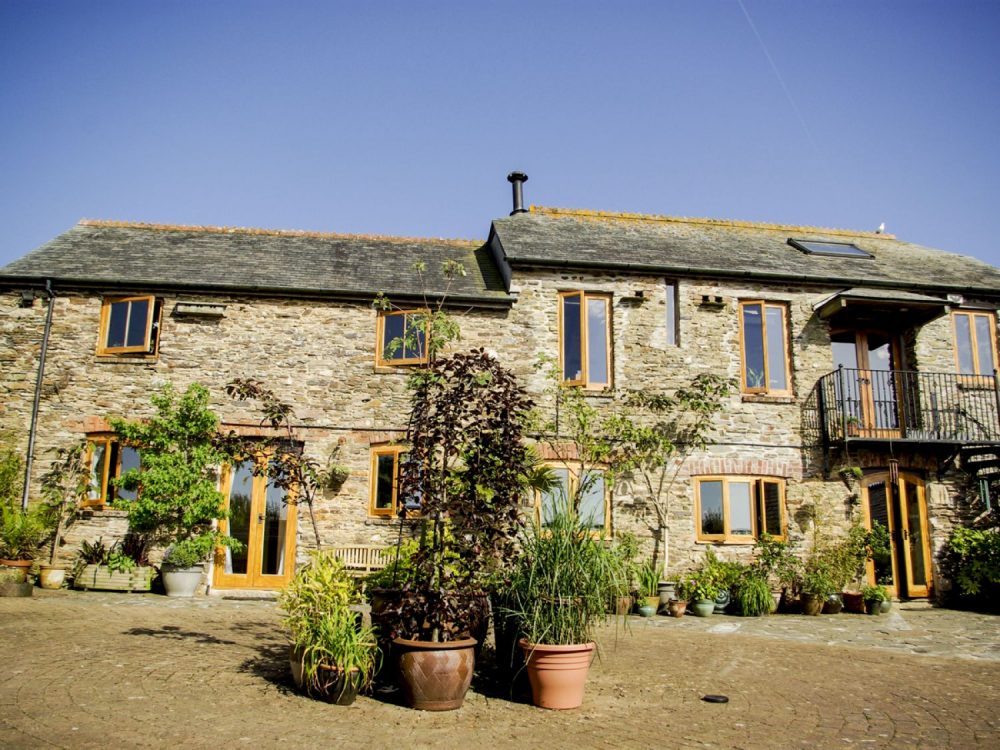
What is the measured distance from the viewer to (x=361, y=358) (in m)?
13.6

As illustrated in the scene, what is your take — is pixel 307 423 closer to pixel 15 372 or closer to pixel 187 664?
pixel 15 372

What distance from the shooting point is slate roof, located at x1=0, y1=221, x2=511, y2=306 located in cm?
1357

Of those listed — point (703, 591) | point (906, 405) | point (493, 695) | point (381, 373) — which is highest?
point (381, 373)

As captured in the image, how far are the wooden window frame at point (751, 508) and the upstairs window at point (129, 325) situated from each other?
9.95 meters

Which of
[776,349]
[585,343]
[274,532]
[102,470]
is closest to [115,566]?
[102,470]

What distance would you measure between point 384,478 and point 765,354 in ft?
24.5

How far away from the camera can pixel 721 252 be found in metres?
15.8

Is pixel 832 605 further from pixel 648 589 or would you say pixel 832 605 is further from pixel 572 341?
pixel 572 341

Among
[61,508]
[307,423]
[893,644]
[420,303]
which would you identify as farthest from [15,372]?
[893,644]

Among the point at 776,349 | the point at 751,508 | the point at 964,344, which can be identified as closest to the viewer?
the point at 751,508

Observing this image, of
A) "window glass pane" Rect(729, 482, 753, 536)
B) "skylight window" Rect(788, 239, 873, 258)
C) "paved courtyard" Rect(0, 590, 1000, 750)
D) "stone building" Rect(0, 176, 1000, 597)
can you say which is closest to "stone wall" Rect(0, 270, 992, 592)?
"stone building" Rect(0, 176, 1000, 597)

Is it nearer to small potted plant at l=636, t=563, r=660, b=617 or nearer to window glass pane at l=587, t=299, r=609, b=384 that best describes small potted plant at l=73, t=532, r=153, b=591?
small potted plant at l=636, t=563, r=660, b=617

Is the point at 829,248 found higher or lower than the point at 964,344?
higher

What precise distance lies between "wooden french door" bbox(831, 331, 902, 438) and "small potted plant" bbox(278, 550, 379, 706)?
10.5 meters
